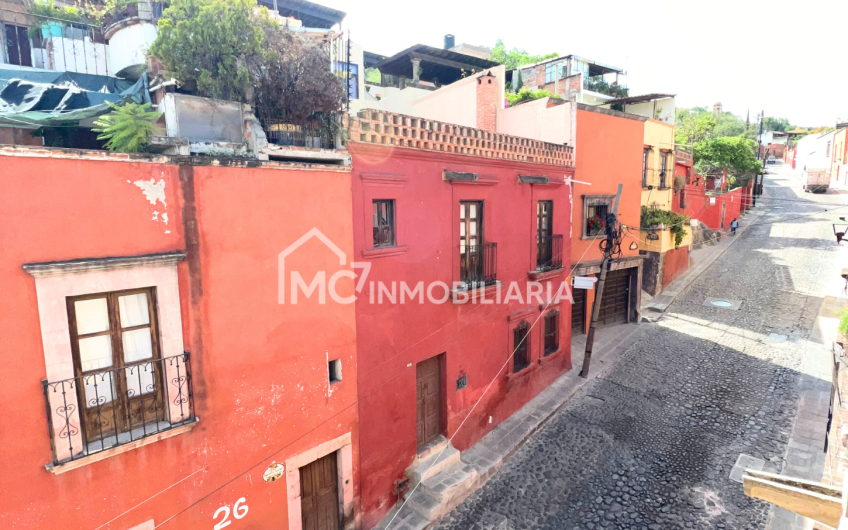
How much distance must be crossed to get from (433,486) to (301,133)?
23.2 ft

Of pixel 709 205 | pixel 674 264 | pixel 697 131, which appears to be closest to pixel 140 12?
pixel 674 264

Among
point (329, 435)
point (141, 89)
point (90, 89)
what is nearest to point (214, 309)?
point (329, 435)

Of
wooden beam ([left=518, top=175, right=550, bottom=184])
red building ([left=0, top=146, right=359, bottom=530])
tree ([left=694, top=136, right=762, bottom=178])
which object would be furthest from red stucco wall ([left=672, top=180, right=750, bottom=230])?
red building ([left=0, top=146, right=359, bottom=530])

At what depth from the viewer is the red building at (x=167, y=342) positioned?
15.9 feet

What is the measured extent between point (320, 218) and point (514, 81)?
23100 millimetres

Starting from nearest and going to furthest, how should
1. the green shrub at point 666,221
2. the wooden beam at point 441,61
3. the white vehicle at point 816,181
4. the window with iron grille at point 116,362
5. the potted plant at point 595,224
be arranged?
the window with iron grille at point 116,362, the potted plant at point 595,224, the wooden beam at point 441,61, the green shrub at point 666,221, the white vehicle at point 816,181

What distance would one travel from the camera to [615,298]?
58.9 feet

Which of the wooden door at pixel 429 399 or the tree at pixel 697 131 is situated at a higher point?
the tree at pixel 697 131

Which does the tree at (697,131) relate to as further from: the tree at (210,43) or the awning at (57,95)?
the awning at (57,95)

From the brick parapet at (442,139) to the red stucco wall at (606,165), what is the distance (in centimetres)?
174

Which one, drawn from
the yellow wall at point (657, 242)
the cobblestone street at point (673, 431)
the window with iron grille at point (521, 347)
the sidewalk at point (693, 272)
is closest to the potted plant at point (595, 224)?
the yellow wall at point (657, 242)

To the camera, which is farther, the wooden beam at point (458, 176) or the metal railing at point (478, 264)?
the metal railing at point (478, 264)

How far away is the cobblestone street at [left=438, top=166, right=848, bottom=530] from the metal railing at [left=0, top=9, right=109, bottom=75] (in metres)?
10.8

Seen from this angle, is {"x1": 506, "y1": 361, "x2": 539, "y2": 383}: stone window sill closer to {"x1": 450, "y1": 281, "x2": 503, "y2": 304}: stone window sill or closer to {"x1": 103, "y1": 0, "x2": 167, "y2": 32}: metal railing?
{"x1": 450, "y1": 281, "x2": 503, "y2": 304}: stone window sill
